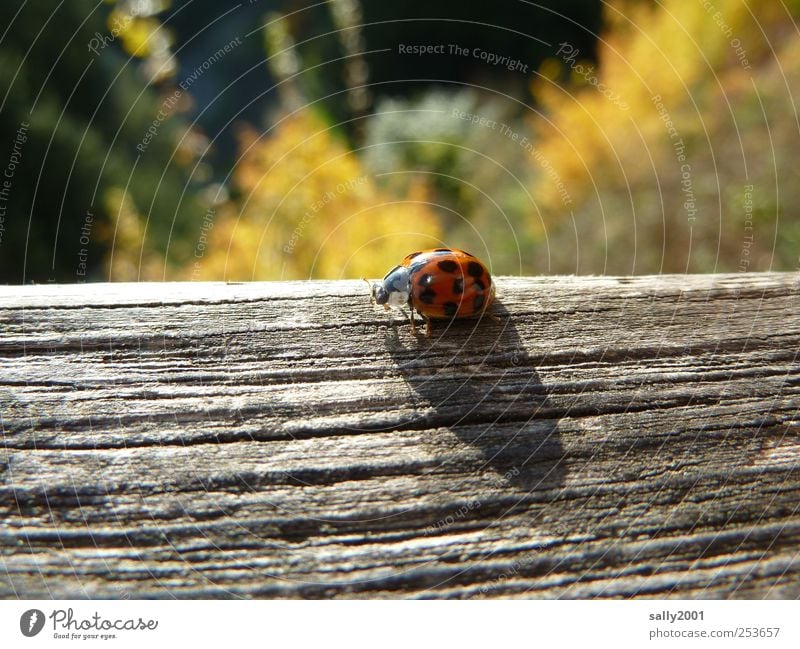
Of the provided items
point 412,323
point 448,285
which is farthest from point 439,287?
point 412,323

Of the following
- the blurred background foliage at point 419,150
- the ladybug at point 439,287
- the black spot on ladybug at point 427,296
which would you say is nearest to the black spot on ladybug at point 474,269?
the ladybug at point 439,287

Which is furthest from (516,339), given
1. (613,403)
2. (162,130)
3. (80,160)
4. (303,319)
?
(162,130)

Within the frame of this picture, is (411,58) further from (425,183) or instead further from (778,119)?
(778,119)

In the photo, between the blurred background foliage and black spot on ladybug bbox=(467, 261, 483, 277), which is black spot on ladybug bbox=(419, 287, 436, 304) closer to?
black spot on ladybug bbox=(467, 261, 483, 277)

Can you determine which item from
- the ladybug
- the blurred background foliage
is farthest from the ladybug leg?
the blurred background foliage

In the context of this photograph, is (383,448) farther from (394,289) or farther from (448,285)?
(448,285)

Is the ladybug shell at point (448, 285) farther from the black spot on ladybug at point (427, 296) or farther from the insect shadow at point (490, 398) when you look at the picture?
the insect shadow at point (490, 398)
